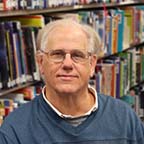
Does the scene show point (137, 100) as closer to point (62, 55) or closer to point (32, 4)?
point (32, 4)

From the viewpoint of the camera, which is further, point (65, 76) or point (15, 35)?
point (15, 35)

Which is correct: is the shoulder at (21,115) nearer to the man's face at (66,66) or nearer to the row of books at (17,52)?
the man's face at (66,66)

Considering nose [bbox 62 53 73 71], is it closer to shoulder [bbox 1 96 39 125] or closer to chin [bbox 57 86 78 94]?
chin [bbox 57 86 78 94]

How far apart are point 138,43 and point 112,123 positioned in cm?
227

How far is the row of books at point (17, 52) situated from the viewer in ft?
6.22

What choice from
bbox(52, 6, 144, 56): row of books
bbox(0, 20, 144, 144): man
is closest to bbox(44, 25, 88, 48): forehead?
bbox(0, 20, 144, 144): man

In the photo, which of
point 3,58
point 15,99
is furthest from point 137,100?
point 3,58

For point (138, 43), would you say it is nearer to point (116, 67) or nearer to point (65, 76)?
point (116, 67)

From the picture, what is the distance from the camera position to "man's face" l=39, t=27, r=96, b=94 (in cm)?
138

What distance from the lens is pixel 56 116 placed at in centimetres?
146

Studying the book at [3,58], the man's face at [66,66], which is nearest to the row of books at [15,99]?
the book at [3,58]

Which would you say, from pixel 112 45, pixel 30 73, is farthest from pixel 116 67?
pixel 30 73

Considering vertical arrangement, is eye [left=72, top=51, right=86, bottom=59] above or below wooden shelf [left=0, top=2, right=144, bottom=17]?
below

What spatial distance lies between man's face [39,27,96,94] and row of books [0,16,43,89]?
0.50 metres
